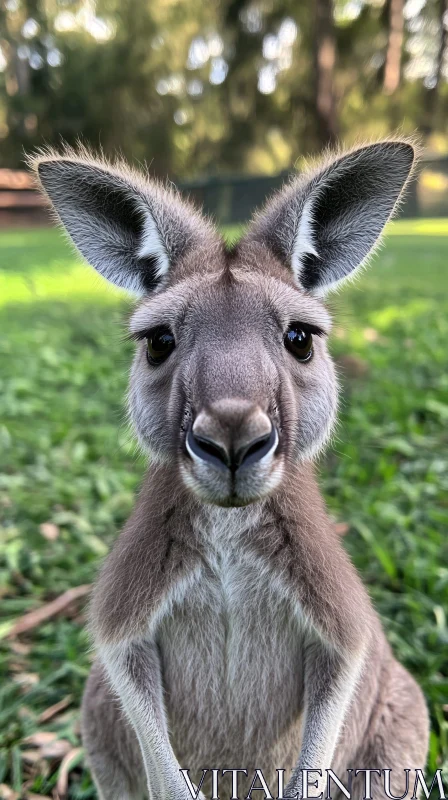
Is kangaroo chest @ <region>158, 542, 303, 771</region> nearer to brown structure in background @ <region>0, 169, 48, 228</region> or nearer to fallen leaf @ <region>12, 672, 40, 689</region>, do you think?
fallen leaf @ <region>12, 672, 40, 689</region>

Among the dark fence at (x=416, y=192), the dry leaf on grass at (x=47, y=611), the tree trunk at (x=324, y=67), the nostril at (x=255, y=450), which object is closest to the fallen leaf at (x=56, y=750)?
the dry leaf on grass at (x=47, y=611)

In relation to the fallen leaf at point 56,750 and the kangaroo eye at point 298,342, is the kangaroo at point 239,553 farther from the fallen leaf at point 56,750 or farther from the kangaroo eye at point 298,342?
the fallen leaf at point 56,750

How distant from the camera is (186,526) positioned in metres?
1.67

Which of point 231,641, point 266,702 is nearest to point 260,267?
point 231,641

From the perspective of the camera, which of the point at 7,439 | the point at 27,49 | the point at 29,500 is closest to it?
the point at 29,500

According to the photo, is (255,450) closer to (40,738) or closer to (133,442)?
(133,442)

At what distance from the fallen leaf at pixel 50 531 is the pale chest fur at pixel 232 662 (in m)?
1.69

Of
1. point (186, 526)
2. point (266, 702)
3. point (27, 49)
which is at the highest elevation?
point (27, 49)

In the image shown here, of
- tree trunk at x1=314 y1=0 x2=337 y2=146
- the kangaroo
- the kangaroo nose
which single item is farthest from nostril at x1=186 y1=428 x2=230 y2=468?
tree trunk at x1=314 y1=0 x2=337 y2=146

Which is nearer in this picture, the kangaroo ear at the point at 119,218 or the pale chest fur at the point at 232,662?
the pale chest fur at the point at 232,662

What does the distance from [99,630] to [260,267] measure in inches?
43.1

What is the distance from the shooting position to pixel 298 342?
1.64 m

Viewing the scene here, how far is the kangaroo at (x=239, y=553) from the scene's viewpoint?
162 cm

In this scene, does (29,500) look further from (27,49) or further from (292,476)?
(27,49)
